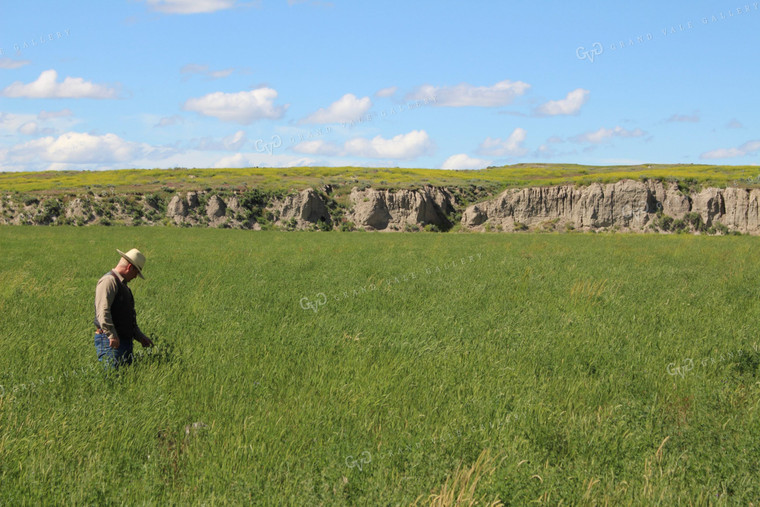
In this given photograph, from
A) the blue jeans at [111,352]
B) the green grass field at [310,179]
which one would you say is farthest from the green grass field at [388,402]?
the green grass field at [310,179]

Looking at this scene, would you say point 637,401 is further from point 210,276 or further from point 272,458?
point 210,276

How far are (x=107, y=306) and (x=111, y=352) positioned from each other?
769 mm

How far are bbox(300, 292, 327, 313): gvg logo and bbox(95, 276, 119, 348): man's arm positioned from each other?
484 cm

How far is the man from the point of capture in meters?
6.59

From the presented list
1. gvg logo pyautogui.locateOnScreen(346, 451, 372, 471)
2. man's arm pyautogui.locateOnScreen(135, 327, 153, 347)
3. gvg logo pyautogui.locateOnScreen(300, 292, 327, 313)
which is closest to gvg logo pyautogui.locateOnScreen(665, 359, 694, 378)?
gvg logo pyautogui.locateOnScreen(346, 451, 372, 471)

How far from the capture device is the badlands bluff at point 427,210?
6072cm

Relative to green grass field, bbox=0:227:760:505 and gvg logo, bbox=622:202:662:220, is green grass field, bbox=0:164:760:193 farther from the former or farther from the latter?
green grass field, bbox=0:227:760:505

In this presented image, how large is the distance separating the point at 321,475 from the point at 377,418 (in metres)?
1.18

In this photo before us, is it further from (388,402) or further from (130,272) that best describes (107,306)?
(388,402)

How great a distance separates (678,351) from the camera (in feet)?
27.0

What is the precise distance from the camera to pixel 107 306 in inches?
259

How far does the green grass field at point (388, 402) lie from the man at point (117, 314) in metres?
0.29

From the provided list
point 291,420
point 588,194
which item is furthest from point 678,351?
point 588,194

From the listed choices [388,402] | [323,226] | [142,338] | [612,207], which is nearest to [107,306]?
[142,338]
